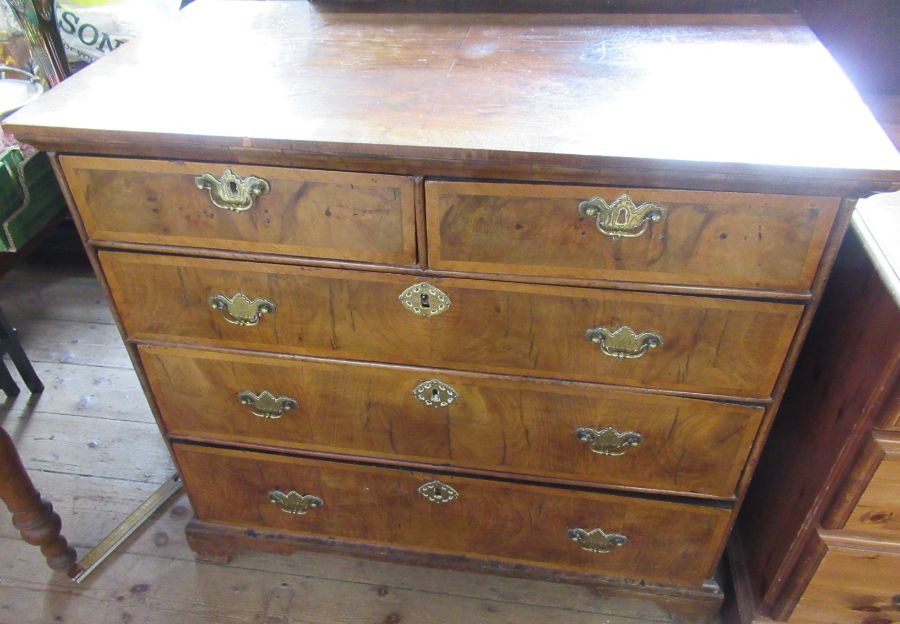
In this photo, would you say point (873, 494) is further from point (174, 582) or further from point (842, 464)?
point (174, 582)

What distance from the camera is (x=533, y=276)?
910 mm

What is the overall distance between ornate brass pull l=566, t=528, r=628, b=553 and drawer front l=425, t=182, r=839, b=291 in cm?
55

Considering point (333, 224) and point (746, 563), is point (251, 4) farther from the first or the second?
point (746, 563)

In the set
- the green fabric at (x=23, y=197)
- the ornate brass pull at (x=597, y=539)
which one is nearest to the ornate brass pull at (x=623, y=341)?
the ornate brass pull at (x=597, y=539)

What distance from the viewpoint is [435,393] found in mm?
1081

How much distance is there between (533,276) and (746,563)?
793 millimetres

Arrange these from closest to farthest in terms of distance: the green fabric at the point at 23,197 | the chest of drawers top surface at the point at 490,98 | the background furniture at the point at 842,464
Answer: the chest of drawers top surface at the point at 490,98 < the background furniture at the point at 842,464 < the green fabric at the point at 23,197

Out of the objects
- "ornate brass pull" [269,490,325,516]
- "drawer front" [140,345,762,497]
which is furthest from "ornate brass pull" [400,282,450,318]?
"ornate brass pull" [269,490,325,516]

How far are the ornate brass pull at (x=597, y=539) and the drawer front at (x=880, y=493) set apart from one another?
36 centimetres

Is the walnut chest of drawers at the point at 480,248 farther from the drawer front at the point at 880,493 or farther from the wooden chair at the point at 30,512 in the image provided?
the wooden chair at the point at 30,512

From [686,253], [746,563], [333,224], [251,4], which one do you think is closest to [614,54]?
[686,253]

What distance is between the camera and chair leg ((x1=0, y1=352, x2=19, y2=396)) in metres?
1.81

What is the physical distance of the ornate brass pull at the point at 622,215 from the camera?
82cm

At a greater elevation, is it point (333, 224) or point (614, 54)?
point (614, 54)
